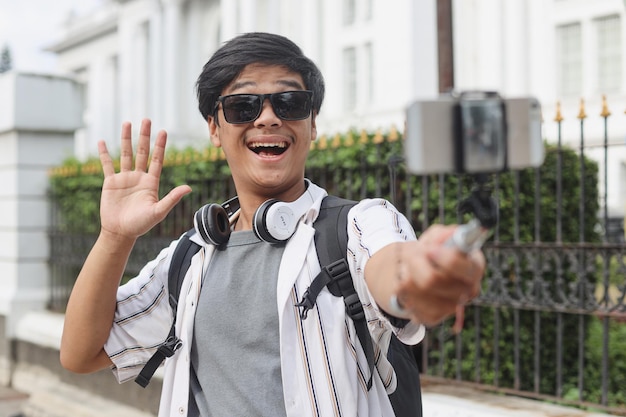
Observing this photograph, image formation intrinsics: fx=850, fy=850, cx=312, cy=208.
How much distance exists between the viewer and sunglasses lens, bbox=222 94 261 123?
2189 millimetres

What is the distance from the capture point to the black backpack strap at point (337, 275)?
1941 millimetres

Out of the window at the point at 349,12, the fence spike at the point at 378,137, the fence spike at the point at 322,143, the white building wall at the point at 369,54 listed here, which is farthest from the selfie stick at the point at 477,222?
the window at the point at 349,12

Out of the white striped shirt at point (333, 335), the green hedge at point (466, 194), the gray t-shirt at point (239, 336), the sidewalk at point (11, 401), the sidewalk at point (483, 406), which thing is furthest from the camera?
the sidewalk at point (11, 401)

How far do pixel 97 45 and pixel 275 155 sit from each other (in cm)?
4580

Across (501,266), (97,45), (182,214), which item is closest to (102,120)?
(97,45)

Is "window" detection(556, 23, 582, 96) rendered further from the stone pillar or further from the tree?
the tree

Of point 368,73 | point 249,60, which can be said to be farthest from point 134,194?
point 368,73

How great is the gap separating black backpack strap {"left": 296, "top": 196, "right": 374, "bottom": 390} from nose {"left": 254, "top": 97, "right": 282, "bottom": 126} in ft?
0.99

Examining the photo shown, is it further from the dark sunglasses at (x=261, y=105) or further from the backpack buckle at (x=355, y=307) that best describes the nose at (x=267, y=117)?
the backpack buckle at (x=355, y=307)

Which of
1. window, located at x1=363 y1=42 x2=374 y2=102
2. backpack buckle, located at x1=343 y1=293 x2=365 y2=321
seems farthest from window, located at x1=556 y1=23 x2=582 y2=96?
backpack buckle, located at x1=343 y1=293 x2=365 y2=321

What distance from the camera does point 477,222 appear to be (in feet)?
4.05

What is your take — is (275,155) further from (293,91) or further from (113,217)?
(113,217)

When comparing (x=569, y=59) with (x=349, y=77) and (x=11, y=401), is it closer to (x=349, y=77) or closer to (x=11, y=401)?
(x=349, y=77)

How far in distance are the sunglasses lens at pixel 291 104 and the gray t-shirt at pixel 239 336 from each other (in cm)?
32
